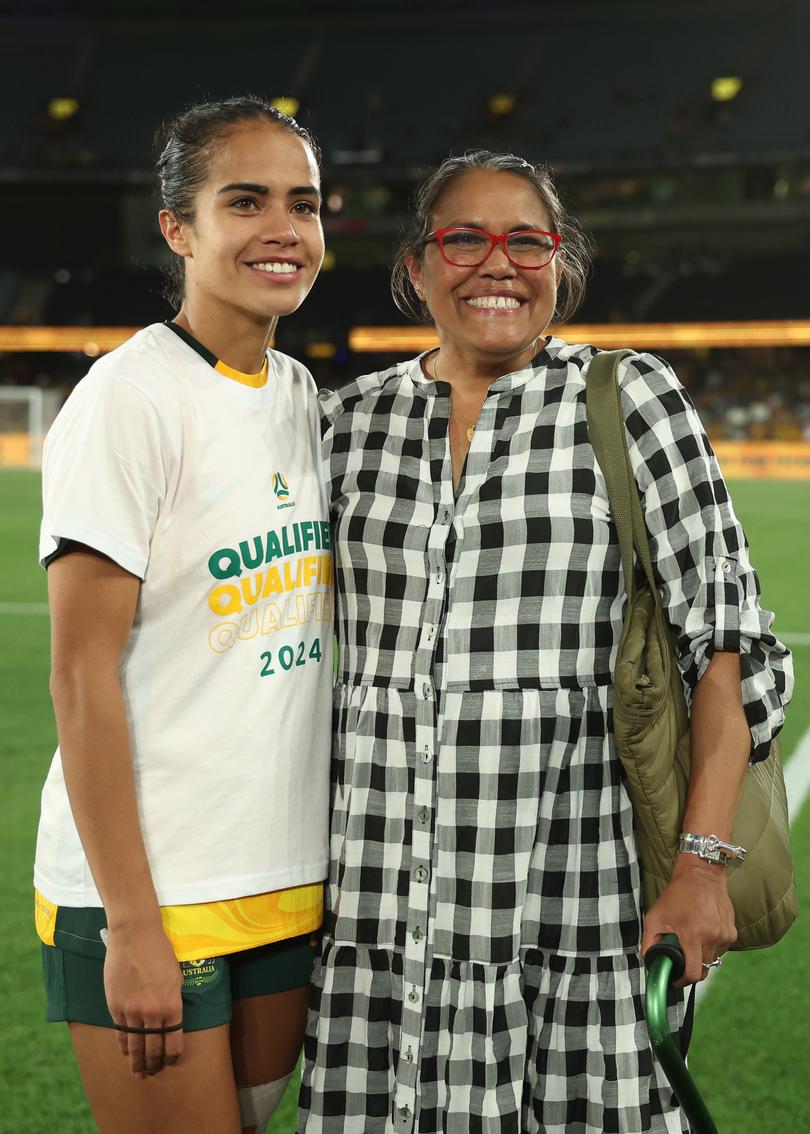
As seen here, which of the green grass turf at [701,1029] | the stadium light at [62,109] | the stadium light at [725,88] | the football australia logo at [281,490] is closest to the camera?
the football australia logo at [281,490]

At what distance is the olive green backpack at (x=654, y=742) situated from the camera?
1.84 m

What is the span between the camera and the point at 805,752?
5.71m

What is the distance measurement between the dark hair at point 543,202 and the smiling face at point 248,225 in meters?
0.24

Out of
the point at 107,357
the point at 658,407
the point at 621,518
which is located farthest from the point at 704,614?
the point at 107,357

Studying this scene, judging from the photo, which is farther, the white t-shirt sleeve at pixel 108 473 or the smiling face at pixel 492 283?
the smiling face at pixel 492 283

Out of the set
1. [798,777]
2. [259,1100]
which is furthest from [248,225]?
[798,777]

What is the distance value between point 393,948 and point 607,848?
1.13ft

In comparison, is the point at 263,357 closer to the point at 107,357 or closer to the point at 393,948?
the point at 107,357

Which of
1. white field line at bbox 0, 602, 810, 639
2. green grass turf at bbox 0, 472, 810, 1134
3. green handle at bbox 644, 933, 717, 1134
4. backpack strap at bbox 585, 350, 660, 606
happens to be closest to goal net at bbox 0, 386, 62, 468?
white field line at bbox 0, 602, 810, 639

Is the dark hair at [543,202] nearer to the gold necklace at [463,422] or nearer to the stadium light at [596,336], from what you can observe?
the gold necklace at [463,422]

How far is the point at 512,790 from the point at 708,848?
0.93 feet

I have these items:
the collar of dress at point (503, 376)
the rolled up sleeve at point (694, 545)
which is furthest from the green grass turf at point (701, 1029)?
the collar of dress at point (503, 376)

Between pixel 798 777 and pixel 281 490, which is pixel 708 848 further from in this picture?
pixel 798 777

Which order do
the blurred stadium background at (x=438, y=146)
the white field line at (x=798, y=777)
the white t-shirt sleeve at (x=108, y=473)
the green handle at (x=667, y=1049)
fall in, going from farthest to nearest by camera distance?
the blurred stadium background at (x=438, y=146) < the white field line at (x=798, y=777) < the white t-shirt sleeve at (x=108, y=473) < the green handle at (x=667, y=1049)
